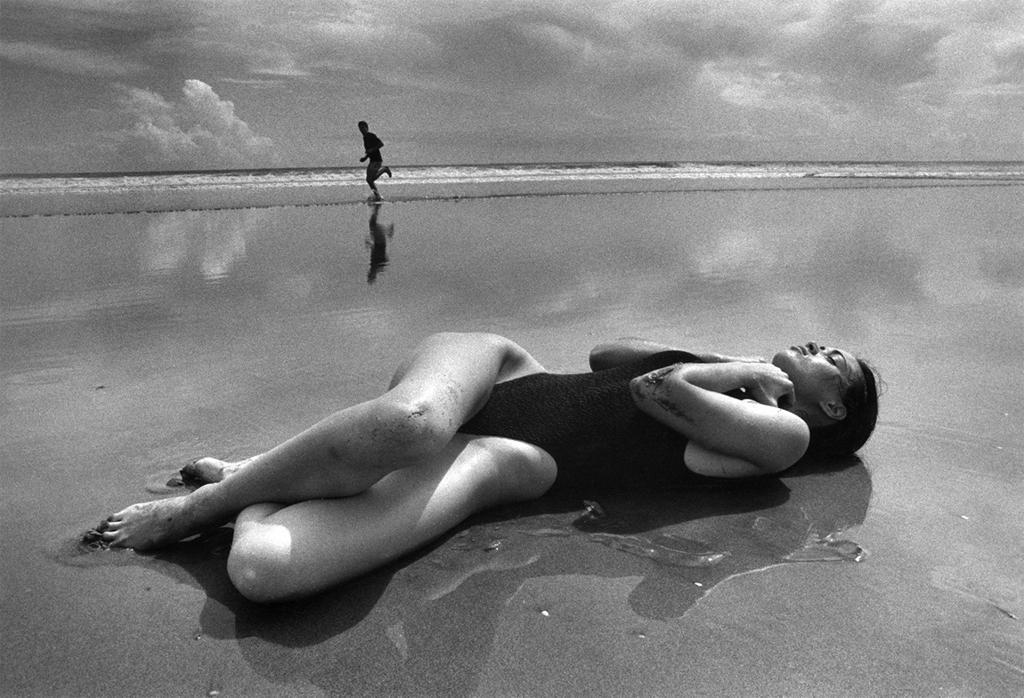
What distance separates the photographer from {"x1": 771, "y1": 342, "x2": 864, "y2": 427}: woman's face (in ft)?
12.0

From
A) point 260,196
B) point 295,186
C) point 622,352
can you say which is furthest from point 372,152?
point 622,352

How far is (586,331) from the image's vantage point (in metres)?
6.26

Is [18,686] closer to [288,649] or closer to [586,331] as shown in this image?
[288,649]

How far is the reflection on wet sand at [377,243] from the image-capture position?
9033 mm

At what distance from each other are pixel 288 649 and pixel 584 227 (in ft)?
38.9

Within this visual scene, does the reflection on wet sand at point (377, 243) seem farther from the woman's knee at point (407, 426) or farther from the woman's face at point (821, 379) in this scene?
the woman's knee at point (407, 426)

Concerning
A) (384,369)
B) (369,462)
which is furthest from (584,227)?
(369,462)

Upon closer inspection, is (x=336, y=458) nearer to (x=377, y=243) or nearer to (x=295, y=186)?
(x=377, y=243)

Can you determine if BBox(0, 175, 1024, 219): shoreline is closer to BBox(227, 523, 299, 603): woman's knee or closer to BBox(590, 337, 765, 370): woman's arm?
BBox(590, 337, 765, 370): woman's arm

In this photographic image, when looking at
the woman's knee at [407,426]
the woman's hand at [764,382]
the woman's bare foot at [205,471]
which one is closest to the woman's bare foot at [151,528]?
the woman's bare foot at [205,471]

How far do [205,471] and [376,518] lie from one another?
3.54 feet

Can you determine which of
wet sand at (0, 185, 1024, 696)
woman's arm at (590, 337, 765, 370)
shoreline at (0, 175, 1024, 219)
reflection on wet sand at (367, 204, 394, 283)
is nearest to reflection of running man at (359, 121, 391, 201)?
shoreline at (0, 175, 1024, 219)

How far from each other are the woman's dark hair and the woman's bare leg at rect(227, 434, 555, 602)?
136cm

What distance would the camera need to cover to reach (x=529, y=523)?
10.7 feet
